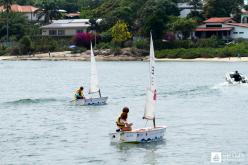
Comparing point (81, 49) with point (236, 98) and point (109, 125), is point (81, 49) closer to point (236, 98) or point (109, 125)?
point (236, 98)

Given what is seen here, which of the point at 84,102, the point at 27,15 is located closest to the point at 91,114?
the point at 84,102

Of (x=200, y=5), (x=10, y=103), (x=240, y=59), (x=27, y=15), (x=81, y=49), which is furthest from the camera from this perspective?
(x=27, y=15)

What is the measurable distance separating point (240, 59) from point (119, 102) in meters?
74.6

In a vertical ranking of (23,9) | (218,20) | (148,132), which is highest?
(23,9)

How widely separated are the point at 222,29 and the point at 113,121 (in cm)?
9464

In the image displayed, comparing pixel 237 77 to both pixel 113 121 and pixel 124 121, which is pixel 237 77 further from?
pixel 124 121

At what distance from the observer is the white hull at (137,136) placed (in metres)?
39.4

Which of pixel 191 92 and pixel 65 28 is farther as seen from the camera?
pixel 65 28

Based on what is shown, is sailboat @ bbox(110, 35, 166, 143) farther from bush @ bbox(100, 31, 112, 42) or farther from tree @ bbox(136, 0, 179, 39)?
bush @ bbox(100, 31, 112, 42)

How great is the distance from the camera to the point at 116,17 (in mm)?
150250

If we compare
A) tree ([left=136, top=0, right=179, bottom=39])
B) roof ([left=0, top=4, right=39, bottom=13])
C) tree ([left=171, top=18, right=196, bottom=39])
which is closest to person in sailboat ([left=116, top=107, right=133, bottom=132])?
tree ([left=136, top=0, right=179, bottom=39])

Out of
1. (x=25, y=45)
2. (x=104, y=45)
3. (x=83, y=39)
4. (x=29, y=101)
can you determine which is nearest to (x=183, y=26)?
(x=104, y=45)
